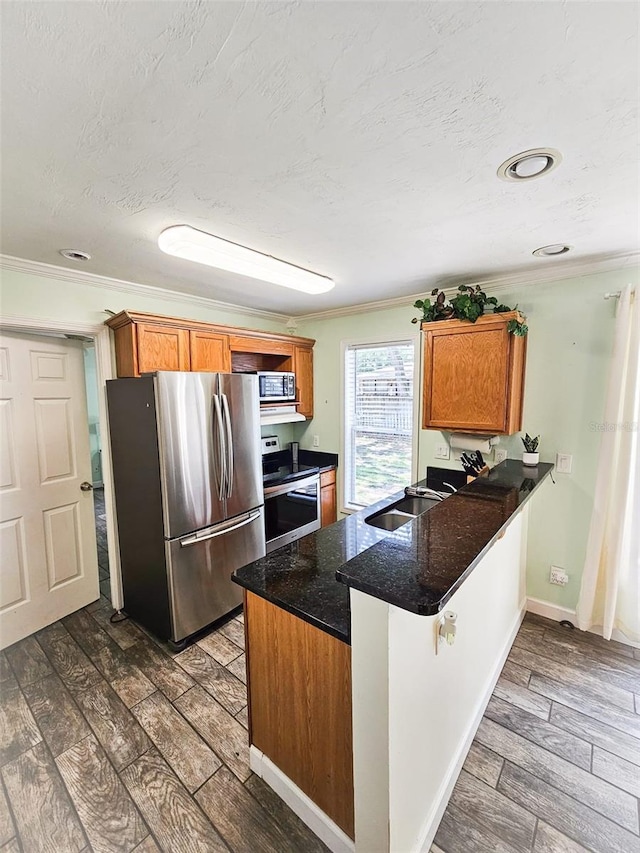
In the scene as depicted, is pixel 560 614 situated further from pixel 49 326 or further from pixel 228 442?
pixel 49 326

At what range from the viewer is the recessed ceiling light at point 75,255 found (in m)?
1.99

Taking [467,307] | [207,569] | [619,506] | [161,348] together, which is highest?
[467,307]

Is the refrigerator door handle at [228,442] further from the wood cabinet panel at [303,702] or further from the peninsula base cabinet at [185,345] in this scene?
the wood cabinet panel at [303,702]

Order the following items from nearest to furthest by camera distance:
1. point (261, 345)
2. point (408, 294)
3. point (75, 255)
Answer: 1. point (75, 255)
2. point (408, 294)
3. point (261, 345)

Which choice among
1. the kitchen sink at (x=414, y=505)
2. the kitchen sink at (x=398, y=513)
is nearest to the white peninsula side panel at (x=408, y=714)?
the kitchen sink at (x=398, y=513)

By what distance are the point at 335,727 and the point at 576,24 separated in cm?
201

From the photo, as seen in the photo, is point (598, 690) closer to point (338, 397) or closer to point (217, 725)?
point (217, 725)

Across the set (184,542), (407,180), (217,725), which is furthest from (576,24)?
(217,725)

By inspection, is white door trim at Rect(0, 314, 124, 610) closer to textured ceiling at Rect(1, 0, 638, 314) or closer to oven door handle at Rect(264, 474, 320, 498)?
textured ceiling at Rect(1, 0, 638, 314)

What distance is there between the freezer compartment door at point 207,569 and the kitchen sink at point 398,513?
3.39ft

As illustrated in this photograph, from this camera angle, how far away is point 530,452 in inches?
98.0

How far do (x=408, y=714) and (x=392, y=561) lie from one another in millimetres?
493

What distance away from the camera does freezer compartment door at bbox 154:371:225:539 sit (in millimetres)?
2199

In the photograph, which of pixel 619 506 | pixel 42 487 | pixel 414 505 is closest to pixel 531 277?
pixel 619 506
